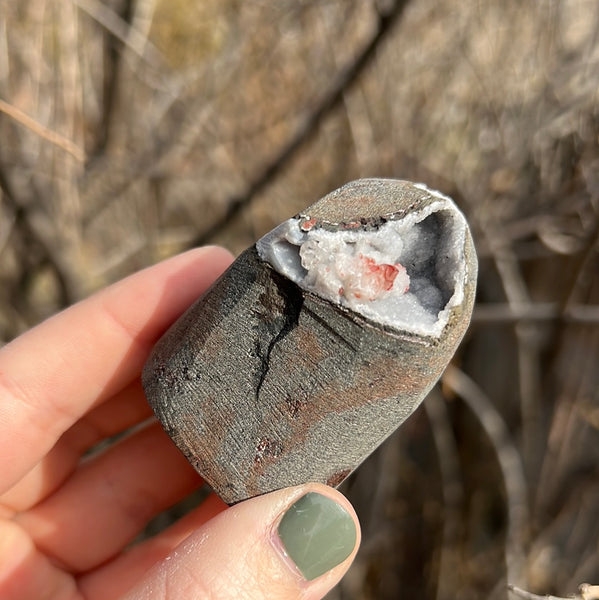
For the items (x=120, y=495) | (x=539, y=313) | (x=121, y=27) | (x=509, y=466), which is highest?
(x=121, y=27)

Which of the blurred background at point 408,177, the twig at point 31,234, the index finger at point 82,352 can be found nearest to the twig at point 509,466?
the blurred background at point 408,177

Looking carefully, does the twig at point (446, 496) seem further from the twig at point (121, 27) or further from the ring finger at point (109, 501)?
the twig at point (121, 27)

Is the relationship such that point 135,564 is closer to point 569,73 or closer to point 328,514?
point 328,514

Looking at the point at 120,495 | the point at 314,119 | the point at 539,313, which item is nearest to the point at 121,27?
the point at 314,119

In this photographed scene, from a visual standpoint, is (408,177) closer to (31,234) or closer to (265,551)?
(31,234)

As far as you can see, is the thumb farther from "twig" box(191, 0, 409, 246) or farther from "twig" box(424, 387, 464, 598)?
"twig" box(191, 0, 409, 246)

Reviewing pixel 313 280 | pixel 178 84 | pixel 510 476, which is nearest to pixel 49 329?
pixel 313 280
